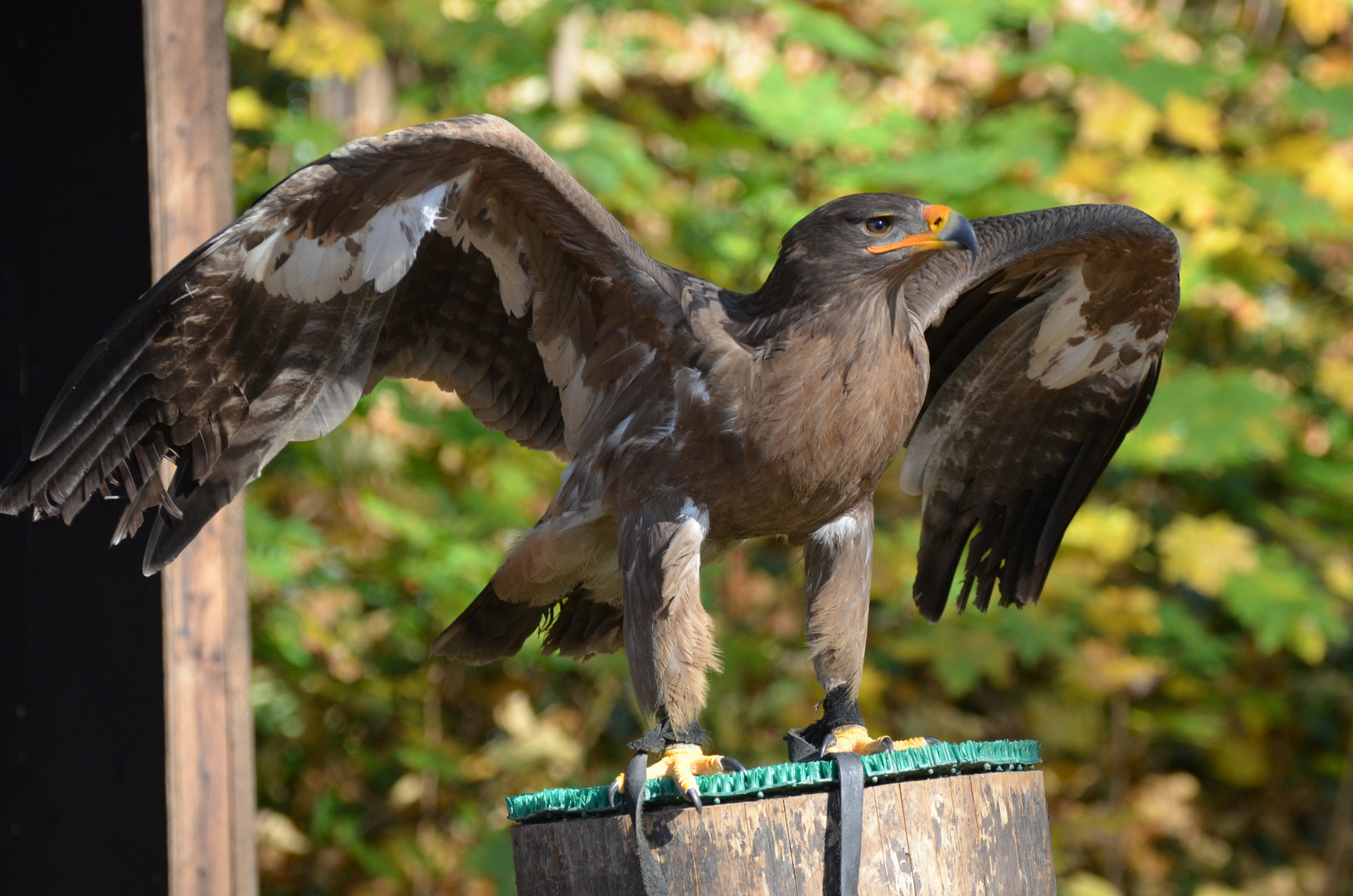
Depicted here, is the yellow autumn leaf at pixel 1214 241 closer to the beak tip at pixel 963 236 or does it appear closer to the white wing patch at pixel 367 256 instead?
the beak tip at pixel 963 236

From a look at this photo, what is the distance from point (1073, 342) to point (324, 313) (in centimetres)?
182

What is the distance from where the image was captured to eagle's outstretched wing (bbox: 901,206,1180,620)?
3.06 meters

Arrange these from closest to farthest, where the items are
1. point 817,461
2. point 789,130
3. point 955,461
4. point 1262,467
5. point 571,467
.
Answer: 1. point 817,461
2. point 571,467
3. point 955,461
4. point 789,130
5. point 1262,467

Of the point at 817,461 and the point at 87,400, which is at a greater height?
the point at 87,400

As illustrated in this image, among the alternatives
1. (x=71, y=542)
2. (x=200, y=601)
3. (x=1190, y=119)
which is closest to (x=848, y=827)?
(x=200, y=601)

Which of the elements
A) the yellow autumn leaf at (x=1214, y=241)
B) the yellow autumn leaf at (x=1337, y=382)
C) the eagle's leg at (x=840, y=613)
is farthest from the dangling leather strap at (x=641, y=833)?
the yellow autumn leaf at (x=1337, y=382)

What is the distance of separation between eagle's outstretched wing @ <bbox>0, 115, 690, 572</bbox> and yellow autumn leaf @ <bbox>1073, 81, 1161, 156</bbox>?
139 inches

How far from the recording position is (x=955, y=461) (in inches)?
129

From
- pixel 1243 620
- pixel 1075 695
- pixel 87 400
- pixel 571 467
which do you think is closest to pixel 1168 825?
pixel 1075 695

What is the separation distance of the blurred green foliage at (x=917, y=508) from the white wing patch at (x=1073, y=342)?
1970 mm

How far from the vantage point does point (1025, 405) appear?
→ 322cm

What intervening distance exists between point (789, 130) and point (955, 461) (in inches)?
92.9

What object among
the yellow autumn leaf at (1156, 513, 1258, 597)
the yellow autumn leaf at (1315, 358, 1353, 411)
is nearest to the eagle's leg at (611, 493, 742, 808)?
the yellow autumn leaf at (1156, 513, 1258, 597)

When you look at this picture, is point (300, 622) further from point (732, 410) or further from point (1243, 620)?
point (1243, 620)
